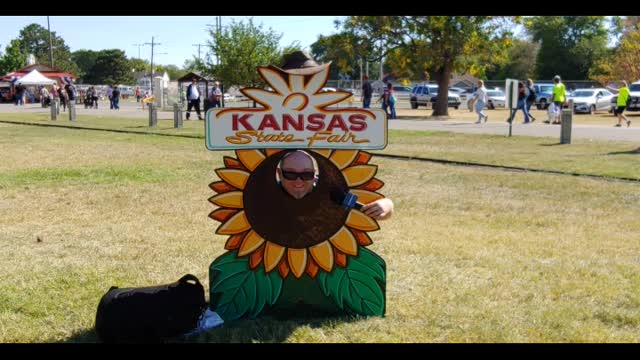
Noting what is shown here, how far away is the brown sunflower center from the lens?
14.8 ft

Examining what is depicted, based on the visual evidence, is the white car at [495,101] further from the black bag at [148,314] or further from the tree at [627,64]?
the black bag at [148,314]

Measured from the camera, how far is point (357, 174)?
179 inches

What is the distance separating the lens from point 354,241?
180 inches

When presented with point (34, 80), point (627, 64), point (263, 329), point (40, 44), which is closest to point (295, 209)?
point (263, 329)

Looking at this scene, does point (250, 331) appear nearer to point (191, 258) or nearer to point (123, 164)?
point (191, 258)

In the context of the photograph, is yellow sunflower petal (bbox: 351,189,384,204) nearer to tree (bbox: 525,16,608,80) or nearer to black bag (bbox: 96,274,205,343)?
black bag (bbox: 96,274,205,343)

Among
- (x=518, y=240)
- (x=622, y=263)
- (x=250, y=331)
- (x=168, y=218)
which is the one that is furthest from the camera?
(x=168, y=218)

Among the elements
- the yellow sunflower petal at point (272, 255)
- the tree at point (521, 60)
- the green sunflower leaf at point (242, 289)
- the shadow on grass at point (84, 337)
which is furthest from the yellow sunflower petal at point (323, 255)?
the tree at point (521, 60)

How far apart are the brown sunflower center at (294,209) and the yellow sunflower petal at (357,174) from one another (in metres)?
0.04

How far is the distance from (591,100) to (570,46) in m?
51.0

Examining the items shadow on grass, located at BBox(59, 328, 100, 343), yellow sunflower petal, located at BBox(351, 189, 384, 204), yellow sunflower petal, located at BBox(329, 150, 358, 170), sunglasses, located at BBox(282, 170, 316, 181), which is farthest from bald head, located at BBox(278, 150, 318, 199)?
shadow on grass, located at BBox(59, 328, 100, 343)

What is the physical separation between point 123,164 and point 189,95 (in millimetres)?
13947

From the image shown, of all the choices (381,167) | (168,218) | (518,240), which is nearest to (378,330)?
(518,240)

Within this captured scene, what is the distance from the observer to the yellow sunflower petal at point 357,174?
4531 millimetres
